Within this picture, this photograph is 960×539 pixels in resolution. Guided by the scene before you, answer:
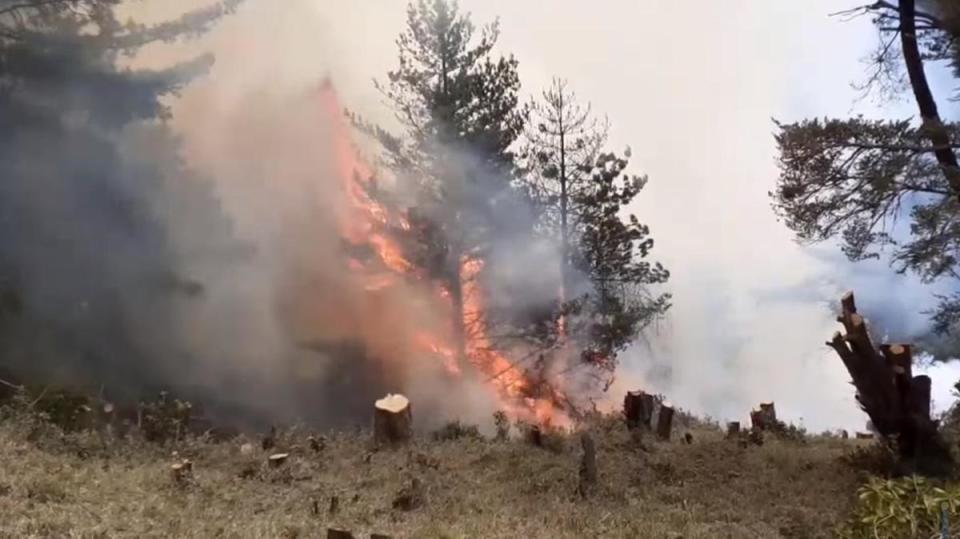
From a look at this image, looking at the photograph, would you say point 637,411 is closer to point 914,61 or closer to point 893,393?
point 893,393

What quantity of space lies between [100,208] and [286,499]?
937cm

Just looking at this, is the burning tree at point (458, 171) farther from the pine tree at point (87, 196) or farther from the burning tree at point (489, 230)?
the pine tree at point (87, 196)

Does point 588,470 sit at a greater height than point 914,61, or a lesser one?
lesser

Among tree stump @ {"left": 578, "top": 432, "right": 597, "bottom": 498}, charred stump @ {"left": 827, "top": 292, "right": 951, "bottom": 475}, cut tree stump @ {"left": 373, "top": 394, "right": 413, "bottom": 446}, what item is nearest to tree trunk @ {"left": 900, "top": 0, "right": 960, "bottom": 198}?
charred stump @ {"left": 827, "top": 292, "right": 951, "bottom": 475}

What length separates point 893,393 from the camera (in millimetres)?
9570

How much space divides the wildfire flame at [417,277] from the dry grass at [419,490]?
5053 mm

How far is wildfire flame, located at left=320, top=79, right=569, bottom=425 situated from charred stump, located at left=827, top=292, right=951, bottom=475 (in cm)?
775

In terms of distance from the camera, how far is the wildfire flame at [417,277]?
17.2 metres

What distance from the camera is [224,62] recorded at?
18.2 meters

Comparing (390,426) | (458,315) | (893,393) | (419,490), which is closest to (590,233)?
(458,315)

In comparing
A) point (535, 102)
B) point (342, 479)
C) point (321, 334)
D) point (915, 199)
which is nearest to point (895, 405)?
point (915, 199)

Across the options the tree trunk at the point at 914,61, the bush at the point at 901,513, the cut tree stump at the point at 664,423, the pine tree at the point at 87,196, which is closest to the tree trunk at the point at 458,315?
the pine tree at the point at 87,196

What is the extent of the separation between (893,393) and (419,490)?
18.3 feet

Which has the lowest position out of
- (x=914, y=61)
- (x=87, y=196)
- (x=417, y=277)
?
(x=914, y=61)
